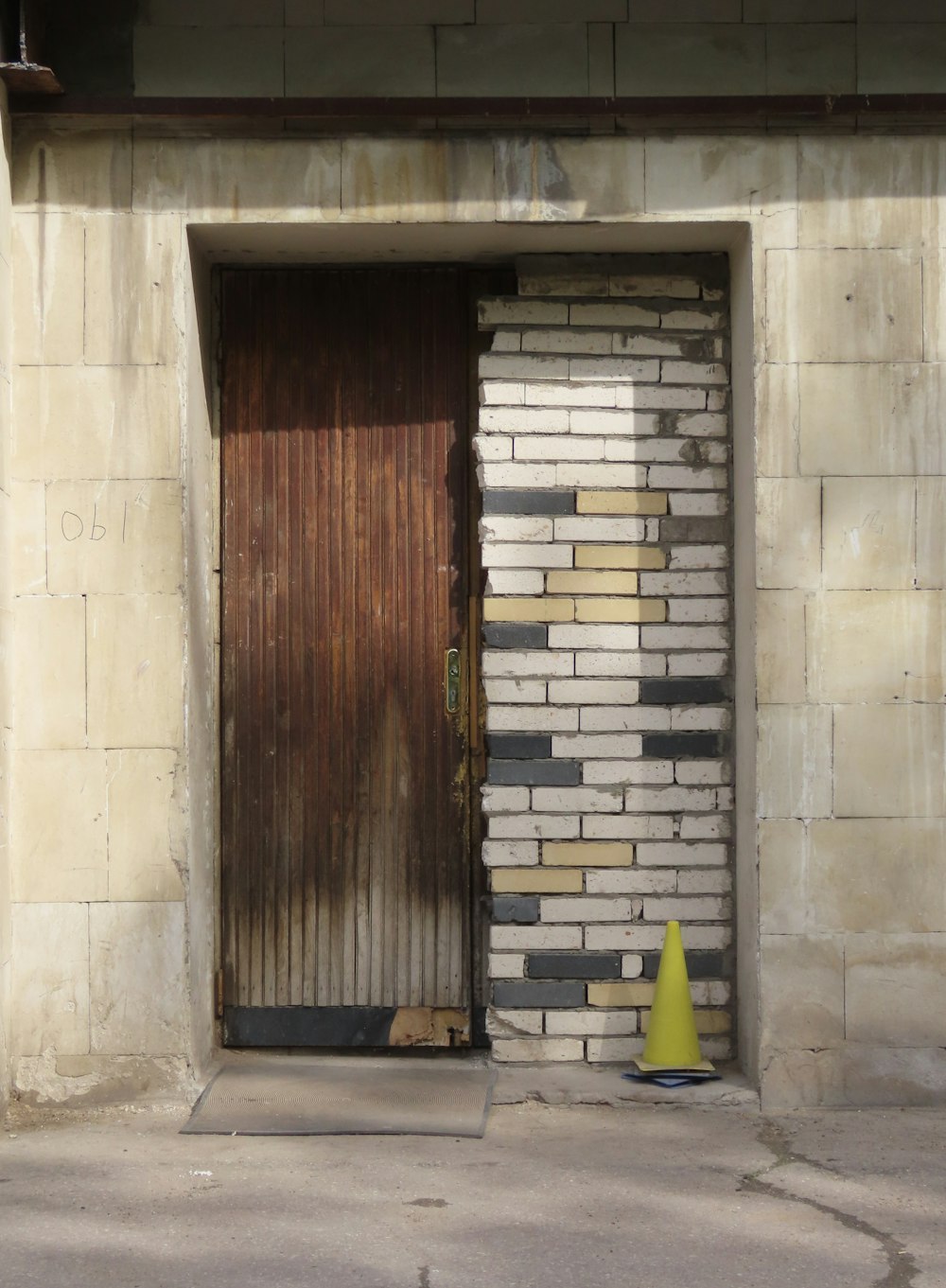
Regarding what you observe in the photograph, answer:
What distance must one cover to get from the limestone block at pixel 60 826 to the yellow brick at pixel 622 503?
2074mm

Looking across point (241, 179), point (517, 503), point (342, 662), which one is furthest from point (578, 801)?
point (241, 179)

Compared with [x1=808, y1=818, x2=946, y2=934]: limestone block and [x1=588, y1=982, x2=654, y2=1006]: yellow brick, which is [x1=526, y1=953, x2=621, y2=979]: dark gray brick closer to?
[x1=588, y1=982, x2=654, y2=1006]: yellow brick

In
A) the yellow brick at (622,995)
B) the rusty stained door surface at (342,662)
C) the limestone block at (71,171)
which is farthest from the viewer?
the rusty stained door surface at (342,662)

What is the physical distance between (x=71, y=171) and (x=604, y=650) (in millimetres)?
2690

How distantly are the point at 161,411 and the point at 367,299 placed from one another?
1.05 m

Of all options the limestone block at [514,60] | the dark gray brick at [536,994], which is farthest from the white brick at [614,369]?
the dark gray brick at [536,994]

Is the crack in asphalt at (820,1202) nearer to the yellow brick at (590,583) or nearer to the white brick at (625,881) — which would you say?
the white brick at (625,881)

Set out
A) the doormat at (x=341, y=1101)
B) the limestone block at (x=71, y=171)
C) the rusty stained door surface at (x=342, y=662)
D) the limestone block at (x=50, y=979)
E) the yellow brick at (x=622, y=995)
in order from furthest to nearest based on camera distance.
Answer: the rusty stained door surface at (x=342, y=662), the yellow brick at (x=622, y=995), the limestone block at (x=71, y=171), the limestone block at (x=50, y=979), the doormat at (x=341, y=1101)

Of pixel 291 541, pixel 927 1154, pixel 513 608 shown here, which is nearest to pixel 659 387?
pixel 513 608

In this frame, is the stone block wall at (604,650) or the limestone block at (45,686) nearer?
the limestone block at (45,686)

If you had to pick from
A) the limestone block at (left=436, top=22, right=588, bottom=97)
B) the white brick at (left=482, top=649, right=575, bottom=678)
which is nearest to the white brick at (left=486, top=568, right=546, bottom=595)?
the white brick at (left=482, top=649, right=575, bottom=678)

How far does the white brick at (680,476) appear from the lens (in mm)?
5512

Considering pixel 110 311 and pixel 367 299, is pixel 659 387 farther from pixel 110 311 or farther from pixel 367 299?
pixel 110 311

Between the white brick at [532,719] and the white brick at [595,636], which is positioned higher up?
the white brick at [595,636]
